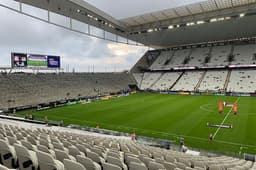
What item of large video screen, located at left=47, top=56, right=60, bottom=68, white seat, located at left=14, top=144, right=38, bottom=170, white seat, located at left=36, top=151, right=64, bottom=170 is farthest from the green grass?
white seat, located at left=36, top=151, right=64, bottom=170

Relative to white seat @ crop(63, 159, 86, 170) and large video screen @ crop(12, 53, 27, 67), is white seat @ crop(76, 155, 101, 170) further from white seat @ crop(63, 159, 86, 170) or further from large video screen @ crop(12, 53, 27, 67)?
large video screen @ crop(12, 53, 27, 67)

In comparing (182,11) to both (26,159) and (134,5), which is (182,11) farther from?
(26,159)

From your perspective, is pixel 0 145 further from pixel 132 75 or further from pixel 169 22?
pixel 132 75

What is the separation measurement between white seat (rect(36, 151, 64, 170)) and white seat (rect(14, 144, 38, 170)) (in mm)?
158

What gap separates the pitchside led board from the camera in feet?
113

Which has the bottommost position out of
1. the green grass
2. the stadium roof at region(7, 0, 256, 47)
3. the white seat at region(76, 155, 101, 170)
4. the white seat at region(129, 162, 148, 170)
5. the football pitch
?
the football pitch

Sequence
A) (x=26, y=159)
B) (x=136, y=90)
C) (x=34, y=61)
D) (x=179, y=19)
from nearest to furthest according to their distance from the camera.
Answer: (x=26, y=159) < (x=34, y=61) < (x=179, y=19) < (x=136, y=90)

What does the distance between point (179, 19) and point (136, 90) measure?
2588cm

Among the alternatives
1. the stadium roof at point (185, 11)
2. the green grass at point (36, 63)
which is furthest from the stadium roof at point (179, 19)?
the green grass at point (36, 63)

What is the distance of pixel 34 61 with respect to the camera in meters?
37.0

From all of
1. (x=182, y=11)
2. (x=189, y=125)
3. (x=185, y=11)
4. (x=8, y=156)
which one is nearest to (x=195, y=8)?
(x=185, y=11)

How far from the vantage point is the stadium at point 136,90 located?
6.38 meters

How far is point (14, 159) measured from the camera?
14.4 feet

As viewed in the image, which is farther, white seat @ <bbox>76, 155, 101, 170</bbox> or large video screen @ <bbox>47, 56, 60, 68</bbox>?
large video screen @ <bbox>47, 56, 60, 68</bbox>
